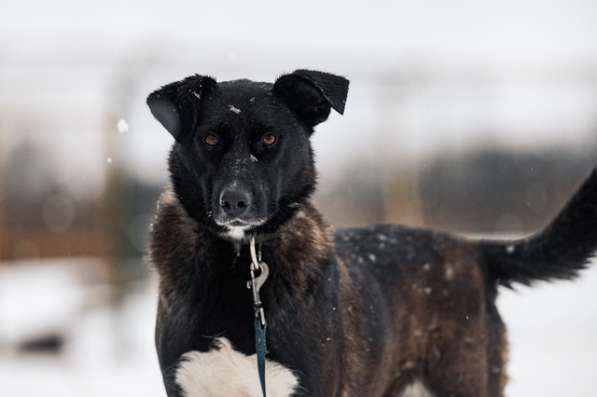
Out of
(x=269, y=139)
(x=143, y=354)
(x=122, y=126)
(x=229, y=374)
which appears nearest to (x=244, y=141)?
(x=269, y=139)

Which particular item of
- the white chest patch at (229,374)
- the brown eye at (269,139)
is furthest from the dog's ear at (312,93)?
the white chest patch at (229,374)

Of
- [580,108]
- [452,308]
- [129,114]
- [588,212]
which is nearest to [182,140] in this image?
[452,308]

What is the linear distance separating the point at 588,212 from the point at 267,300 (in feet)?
4.82

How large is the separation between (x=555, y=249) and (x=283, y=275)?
4.55ft

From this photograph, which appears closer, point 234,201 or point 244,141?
point 234,201

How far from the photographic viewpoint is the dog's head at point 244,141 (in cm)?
245

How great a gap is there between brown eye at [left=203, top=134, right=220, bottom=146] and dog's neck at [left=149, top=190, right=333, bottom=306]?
0.32 meters

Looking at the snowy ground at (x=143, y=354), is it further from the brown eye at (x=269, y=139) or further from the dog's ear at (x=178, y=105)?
the dog's ear at (x=178, y=105)

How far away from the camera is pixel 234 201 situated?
2318 mm

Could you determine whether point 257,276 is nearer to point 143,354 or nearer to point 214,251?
point 214,251

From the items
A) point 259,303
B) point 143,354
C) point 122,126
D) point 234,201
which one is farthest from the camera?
point 143,354

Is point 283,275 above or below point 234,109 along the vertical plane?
below

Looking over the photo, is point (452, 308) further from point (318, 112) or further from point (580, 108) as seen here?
point (580, 108)

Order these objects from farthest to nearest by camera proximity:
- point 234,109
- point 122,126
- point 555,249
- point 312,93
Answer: point 122,126
point 555,249
point 312,93
point 234,109
